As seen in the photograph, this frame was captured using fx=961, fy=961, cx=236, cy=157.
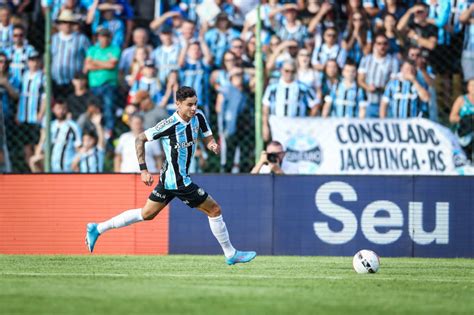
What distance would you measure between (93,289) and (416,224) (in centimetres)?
669

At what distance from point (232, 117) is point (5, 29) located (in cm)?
428

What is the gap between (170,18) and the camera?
16859 mm

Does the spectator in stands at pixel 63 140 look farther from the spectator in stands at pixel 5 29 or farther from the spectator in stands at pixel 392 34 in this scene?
the spectator in stands at pixel 392 34

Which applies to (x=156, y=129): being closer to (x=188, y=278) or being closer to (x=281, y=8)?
(x=188, y=278)

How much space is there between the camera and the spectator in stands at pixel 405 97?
15445 mm

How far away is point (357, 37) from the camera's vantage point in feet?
53.2

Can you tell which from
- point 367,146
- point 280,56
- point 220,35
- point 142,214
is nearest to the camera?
point 142,214

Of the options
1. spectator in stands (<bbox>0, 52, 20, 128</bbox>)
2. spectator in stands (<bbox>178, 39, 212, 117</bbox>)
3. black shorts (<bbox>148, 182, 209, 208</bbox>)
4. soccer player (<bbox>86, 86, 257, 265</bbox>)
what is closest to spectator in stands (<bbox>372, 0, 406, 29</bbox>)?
spectator in stands (<bbox>178, 39, 212, 117</bbox>)

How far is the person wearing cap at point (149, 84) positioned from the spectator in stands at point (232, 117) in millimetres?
1094

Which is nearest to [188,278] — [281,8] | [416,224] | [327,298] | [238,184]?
[327,298]

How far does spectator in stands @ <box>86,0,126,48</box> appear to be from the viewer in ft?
55.1

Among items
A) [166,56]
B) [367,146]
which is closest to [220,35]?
[166,56]

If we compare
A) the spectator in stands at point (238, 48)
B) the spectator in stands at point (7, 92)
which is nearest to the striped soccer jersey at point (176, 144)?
the spectator in stands at point (238, 48)

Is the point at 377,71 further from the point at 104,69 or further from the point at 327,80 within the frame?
the point at 104,69
